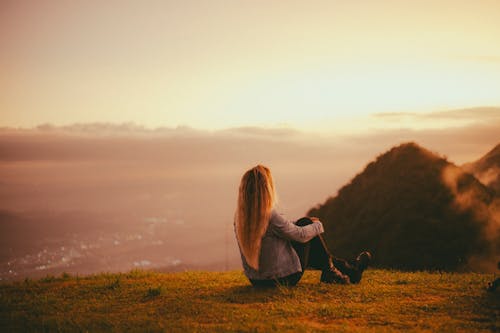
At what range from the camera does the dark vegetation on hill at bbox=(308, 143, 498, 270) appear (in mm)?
18859

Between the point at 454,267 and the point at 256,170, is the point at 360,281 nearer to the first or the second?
the point at 256,170

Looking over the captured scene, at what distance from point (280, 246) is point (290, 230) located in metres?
0.45

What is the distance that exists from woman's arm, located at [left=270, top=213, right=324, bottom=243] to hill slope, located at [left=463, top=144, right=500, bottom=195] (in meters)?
18.3

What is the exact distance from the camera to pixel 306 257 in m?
8.30

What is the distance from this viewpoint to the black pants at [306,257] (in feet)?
27.1

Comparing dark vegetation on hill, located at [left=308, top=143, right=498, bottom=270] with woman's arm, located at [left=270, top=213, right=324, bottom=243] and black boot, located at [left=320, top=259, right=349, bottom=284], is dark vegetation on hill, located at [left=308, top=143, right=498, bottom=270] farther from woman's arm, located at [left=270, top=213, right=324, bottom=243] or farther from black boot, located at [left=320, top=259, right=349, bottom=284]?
woman's arm, located at [left=270, top=213, right=324, bottom=243]

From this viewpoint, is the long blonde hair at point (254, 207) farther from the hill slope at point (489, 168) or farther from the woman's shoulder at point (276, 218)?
the hill slope at point (489, 168)

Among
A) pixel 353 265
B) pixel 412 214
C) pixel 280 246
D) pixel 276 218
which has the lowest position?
pixel 412 214

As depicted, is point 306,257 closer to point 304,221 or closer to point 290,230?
point 304,221

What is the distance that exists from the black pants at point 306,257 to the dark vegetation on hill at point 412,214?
38.5ft

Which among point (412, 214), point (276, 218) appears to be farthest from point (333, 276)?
point (412, 214)

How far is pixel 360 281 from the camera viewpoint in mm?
9453

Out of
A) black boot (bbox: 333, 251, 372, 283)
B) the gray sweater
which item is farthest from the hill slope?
the gray sweater

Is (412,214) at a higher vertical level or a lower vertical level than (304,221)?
lower
